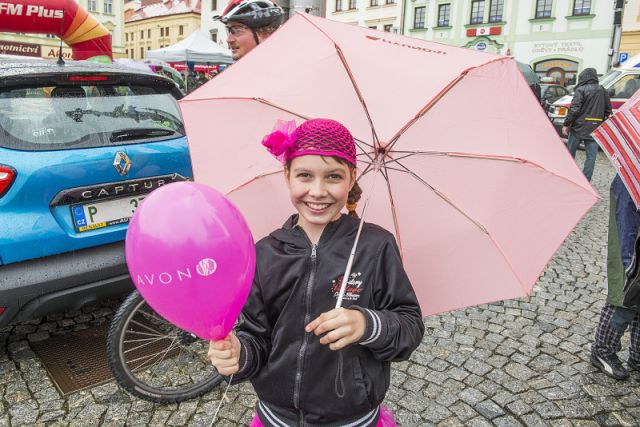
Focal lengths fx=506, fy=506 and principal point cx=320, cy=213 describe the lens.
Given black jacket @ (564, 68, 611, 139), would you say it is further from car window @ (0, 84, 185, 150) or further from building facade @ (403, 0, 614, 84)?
building facade @ (403, 0, 614, 84)

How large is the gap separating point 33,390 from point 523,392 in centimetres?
288

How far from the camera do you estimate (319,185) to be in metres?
1.46

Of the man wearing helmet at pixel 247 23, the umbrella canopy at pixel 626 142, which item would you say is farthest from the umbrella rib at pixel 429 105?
the man wearing helmet at pixel 247 23

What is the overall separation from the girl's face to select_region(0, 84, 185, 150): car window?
6.31 ft

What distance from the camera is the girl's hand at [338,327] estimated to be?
1295 mm

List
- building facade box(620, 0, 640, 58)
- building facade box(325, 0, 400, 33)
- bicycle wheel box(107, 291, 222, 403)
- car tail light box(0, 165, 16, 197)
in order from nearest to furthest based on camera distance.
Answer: car tail light box(0, 165, 16, 197), bicycle wheel box(107, 291, 222, 403), building facade box(620, 0, 640, 58), building facade box(325, 0, 400, 33)

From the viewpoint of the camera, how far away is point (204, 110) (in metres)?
1.79

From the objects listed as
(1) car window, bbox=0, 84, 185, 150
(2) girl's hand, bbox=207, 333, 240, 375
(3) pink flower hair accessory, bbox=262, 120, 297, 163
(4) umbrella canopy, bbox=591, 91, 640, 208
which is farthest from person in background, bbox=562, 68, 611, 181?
(2) girl's hand, bbox=207, 333, 240, 375

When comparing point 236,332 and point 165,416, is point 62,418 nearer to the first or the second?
point 165,416

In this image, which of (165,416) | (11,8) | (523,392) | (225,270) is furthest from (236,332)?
(11,8)

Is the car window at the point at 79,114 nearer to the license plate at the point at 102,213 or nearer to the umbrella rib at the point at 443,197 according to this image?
the license plate at the point at 102,213

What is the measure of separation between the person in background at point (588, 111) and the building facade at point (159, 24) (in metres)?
59.0

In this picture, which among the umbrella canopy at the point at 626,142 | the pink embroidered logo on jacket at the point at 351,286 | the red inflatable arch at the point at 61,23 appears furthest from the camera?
the red inflatable arch at the point at 61,23

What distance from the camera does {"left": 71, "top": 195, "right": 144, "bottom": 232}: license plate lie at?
9.27 feet
